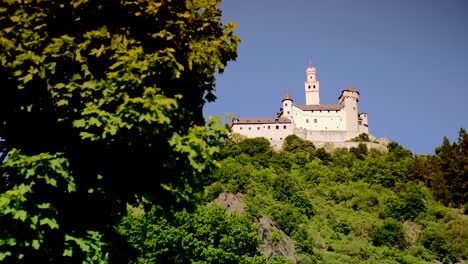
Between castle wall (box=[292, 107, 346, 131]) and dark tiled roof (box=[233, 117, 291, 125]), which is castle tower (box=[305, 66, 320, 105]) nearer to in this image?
castle wall (box=[292, 107, 346, 131])

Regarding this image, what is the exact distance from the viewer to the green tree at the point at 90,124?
877 centimetres

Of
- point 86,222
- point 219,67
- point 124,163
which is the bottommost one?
point 86,222

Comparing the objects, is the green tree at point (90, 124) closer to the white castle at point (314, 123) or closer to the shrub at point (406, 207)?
the shrub at point (406, 207)

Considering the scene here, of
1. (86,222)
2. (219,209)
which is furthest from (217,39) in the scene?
(219,209)

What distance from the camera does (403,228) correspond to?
241ft

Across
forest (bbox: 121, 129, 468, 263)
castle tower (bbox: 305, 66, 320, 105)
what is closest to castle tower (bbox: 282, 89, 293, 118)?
castle tower (bbox: 305, 66, 320, 105)

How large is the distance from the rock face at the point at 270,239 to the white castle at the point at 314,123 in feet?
155

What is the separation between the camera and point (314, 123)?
128m

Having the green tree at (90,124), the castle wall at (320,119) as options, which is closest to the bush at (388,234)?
the castle wall at (320,119)

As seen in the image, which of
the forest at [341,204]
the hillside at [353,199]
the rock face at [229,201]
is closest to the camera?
the forest at [341,204]

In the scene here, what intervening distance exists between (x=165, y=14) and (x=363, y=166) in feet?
291

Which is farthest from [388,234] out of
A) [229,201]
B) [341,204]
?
[229,201]

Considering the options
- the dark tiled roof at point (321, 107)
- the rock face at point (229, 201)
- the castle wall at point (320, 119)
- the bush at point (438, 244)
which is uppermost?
the dark tiled roof at point (321, 107)

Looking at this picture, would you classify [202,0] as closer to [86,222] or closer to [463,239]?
[86,222]
